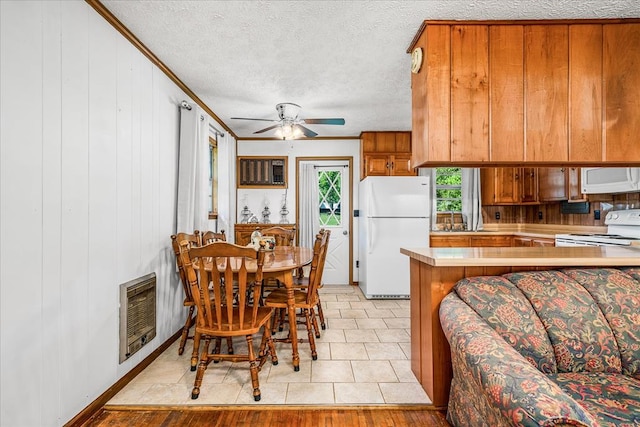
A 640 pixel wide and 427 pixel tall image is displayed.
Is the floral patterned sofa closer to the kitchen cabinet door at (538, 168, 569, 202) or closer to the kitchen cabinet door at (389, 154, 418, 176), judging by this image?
the kitchen cabinet door at (538, 168, 569, 202)

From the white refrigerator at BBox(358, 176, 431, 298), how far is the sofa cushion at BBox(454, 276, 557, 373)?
2537mm

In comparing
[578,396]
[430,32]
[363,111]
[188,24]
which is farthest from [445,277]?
[363,111]

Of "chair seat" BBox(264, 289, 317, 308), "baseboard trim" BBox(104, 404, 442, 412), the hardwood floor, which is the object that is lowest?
the hardwood floor

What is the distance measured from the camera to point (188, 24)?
2.08 m

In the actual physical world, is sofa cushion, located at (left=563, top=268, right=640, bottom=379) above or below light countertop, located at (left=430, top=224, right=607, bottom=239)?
below

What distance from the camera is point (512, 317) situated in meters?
1.54

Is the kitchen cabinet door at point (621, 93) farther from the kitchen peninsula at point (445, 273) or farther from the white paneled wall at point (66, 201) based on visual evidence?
the white paneled wall at point (66, 201)

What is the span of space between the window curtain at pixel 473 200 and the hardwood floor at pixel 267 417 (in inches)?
→ 140

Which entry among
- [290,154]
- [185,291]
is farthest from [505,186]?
[185,291]

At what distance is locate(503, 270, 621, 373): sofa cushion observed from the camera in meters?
1.49

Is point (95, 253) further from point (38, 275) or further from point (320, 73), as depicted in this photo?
point (320, 73)

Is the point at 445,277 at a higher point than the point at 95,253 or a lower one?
lower

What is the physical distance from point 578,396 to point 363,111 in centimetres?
324

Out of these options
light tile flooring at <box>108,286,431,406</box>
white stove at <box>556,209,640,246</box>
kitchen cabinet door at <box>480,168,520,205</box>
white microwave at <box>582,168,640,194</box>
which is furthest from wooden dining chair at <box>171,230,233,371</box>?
kitchen cabinet door at <box>480,168,520,205</box>
